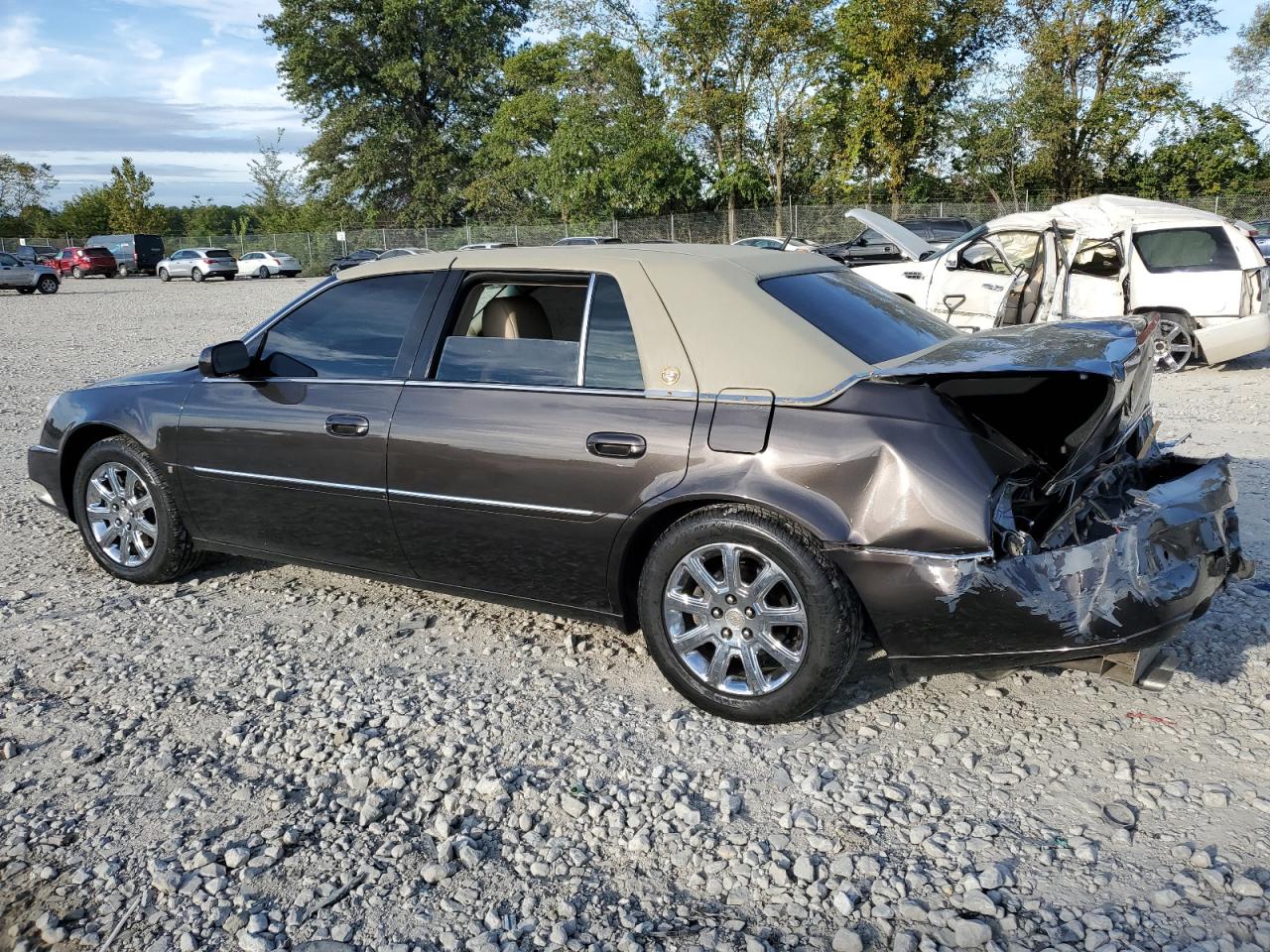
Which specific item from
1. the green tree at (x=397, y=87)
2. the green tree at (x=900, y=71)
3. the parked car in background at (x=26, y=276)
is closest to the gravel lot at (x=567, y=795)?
the green tree at (x=900, y=71)

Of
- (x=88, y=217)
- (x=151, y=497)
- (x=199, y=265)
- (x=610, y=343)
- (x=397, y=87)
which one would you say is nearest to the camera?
(x=610, y=343)

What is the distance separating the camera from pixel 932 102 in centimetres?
3550

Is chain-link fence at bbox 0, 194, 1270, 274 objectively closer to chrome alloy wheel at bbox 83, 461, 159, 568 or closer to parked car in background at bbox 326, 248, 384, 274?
parked car in background at bbox 326, 248, 384, 274

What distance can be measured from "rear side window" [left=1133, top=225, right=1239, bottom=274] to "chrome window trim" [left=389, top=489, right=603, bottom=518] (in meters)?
9.76

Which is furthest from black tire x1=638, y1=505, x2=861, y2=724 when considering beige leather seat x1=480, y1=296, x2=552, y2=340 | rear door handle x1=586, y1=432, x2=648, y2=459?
beige leather seat x1=480, y1=296, x2=552, y2=340

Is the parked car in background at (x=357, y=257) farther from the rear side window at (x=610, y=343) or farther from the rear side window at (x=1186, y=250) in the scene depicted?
the rear side window at (x=610, y=343)

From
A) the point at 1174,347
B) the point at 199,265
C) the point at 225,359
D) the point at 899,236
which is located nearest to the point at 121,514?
the point at 225,359

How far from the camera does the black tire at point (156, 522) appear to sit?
470cm

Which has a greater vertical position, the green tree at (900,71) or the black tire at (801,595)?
the green tree at (900,71)

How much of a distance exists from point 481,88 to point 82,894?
54.8m

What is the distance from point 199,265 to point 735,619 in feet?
152

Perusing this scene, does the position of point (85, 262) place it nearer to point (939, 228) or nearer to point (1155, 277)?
point (939, 228)

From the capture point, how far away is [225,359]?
169 inches

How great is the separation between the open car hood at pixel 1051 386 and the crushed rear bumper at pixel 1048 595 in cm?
29
